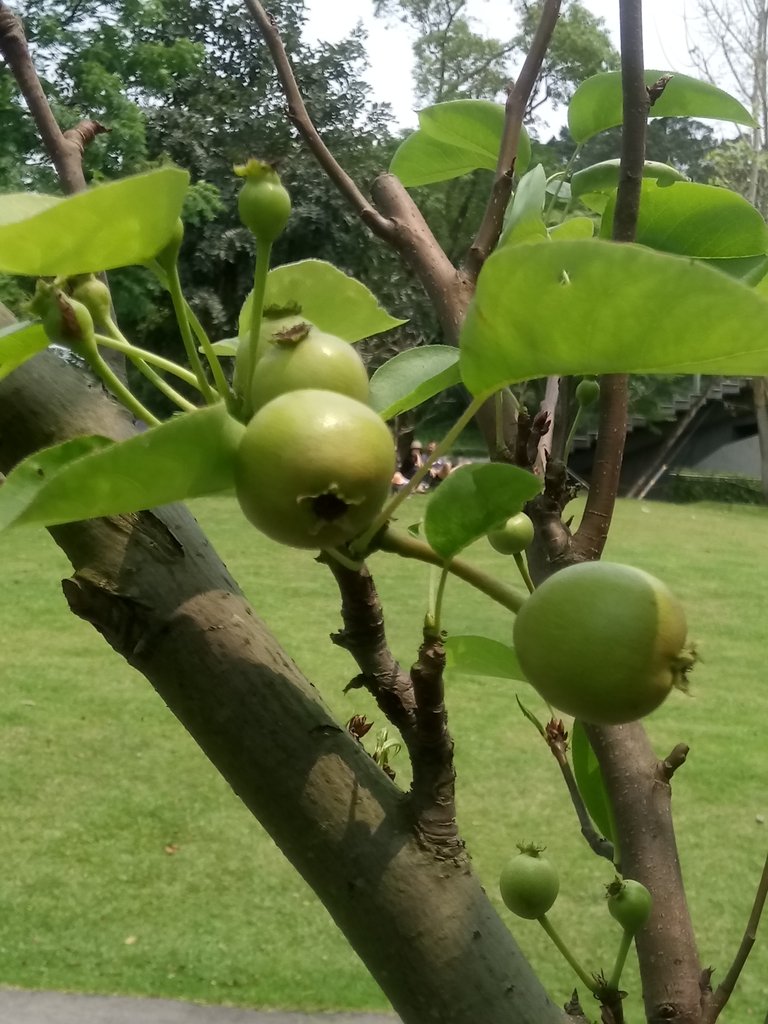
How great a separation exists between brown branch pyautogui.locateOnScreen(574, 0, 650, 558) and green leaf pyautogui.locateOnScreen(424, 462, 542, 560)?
16cm

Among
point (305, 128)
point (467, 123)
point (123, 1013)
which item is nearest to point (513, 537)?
point (467, 123)

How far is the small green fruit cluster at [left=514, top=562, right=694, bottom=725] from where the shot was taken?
269 mm

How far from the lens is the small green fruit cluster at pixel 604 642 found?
0.88ft

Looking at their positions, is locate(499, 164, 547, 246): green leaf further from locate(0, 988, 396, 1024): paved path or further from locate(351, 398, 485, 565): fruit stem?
locate(0, 988, 396, 1024): paved path

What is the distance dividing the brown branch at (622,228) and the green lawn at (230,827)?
2.05ft

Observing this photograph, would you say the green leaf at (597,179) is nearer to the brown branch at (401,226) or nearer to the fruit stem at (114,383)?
the brown branch at (401,226)

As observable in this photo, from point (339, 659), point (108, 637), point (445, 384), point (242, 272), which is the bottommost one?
point (339, 659)

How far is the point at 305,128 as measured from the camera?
2.24ft

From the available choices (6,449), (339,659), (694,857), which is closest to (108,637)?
(6,449)

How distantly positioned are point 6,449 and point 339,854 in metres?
0.19

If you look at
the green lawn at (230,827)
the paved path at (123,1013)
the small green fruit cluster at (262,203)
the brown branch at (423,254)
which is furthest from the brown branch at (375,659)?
the paved path at (123,1013)

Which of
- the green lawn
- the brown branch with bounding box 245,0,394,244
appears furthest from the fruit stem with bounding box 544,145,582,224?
the green lawn

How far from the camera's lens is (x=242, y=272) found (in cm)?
1046

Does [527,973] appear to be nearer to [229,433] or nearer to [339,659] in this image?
[229,433]
